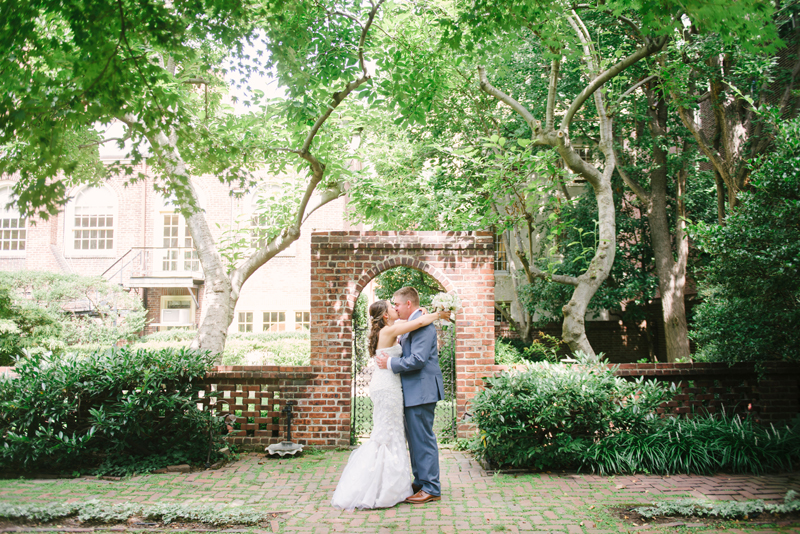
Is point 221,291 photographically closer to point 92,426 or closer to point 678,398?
point 92,426

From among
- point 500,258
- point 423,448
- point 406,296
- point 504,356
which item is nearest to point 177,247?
point 500,258

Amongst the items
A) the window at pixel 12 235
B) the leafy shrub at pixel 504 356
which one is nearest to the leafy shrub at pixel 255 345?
the leafy shrub at pixel 504 356

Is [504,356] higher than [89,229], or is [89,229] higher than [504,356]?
[89,229]

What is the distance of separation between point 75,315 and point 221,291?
38.6 feet

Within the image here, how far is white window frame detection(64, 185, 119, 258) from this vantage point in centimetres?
2234

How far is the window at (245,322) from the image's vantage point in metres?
21.7

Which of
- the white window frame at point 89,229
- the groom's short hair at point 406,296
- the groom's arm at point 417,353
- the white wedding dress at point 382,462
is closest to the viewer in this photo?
the white wedding dress at point 382,462

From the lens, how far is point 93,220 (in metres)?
22.7

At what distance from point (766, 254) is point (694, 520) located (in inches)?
123

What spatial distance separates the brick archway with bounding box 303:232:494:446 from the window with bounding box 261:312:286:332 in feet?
46.4

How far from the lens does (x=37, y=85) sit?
4.17 metres

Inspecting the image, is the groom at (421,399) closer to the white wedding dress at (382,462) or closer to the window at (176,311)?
the white wedding dress at (382,462)

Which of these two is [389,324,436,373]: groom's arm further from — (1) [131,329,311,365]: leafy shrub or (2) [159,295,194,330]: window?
(2) [159,295,194,330]: window

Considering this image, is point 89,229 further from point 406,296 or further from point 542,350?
point 406,296
